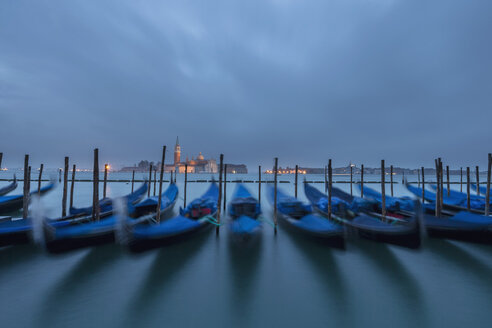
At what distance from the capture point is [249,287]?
4.39 meters

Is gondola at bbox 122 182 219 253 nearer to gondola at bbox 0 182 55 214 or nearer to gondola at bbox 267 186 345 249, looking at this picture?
gondola at bbox 267 186 345 249

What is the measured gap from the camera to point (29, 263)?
5.12 meters

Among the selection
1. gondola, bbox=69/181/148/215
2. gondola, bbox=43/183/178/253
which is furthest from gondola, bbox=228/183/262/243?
gondola, bbox=69/181/148/215

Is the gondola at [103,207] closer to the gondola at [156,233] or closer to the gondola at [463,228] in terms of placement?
the gondola at [156,233]

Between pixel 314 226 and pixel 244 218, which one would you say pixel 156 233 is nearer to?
pixel 244 218

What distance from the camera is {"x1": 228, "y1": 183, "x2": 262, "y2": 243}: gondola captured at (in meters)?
5.24

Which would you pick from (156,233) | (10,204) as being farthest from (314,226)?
(10,204)

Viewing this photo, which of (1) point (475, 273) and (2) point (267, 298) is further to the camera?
(1) point (475, 273)

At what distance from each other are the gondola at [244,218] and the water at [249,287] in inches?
29.4

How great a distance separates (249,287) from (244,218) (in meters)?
2.09

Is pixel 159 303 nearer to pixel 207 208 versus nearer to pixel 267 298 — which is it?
pixel 267 298

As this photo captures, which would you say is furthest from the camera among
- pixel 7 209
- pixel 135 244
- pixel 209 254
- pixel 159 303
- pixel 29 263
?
pixel 7 209

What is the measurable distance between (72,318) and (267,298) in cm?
318

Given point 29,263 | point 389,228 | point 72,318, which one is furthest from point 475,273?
point 29,263
